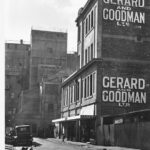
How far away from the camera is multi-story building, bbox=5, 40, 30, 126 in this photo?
262ft

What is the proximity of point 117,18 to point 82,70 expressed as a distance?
8.09 m

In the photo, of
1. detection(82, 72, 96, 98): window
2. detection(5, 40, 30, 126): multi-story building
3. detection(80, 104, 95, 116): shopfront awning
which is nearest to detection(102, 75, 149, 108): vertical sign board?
detection(82, 72, 96, 98): window

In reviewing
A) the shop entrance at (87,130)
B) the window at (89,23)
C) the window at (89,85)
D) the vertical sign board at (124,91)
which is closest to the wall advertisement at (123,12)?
the window at (89,23)

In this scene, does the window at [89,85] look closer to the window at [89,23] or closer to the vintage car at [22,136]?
the window at [89,23]

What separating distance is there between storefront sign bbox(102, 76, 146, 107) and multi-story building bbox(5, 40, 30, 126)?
44436 mm

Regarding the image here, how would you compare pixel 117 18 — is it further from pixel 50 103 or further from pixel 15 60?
pixel 15 60

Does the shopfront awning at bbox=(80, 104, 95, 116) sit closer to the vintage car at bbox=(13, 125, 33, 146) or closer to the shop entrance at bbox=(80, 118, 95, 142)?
the shop entrance at bbox=(80, 118, 95, 142)

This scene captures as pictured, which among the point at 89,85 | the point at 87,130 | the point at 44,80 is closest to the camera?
the point at 89,85

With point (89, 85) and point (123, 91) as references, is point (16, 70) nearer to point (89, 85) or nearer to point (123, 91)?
point (89, 85)

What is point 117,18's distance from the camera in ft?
128

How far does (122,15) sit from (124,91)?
8.75 metres

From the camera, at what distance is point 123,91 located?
124 ft

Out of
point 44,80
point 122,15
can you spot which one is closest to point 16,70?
point 44,80

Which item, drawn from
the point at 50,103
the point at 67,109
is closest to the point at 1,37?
the point at 67,109
